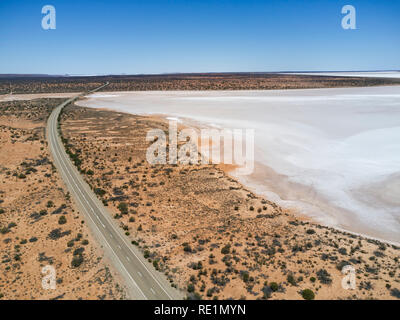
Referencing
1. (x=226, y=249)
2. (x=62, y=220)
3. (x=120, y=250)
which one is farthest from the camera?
(x=62, y=220)

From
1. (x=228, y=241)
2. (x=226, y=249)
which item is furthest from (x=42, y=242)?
(x=228, y=241)

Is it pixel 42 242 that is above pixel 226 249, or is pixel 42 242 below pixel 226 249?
above

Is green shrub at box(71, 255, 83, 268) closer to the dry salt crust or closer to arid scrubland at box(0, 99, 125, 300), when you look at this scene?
arid scrubland at box(0, 99, 125, 300)

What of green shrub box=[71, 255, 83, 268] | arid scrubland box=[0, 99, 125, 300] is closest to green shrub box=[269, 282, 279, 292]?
arid scrubland box=[0, 99, 125, 300]

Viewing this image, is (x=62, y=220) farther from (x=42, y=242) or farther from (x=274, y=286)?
(x=274, y=286)

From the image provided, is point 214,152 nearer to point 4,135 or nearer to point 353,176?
point 353,176

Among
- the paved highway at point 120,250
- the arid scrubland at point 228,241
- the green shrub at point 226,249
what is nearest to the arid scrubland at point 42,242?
the paved highway at point 120,250
